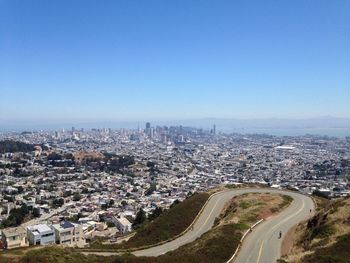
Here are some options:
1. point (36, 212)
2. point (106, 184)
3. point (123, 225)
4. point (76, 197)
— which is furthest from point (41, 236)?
point (106, 184)

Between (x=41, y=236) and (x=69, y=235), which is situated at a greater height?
(x=41, y=236)

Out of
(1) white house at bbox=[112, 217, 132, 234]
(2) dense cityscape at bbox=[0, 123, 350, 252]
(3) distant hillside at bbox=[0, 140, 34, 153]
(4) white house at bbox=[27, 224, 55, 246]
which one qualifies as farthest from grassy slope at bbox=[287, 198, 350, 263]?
(3) distant hillside at bbox=[0, 140, 34, 153]

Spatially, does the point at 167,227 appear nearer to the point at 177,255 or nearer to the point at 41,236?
A: the point at 177,255

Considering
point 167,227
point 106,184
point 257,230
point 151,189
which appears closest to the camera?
point 257,230

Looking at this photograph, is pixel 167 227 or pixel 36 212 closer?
pixel 167 227

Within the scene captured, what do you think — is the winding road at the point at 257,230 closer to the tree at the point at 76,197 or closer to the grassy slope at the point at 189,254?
the grassy slope at the point at 189,254

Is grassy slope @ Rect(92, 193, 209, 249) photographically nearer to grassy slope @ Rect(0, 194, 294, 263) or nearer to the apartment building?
grassy slope @ Rect(0, 194, 294, 263)

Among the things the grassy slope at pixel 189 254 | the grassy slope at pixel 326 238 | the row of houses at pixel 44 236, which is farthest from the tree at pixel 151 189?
the grassy slope at pixel 326 238
